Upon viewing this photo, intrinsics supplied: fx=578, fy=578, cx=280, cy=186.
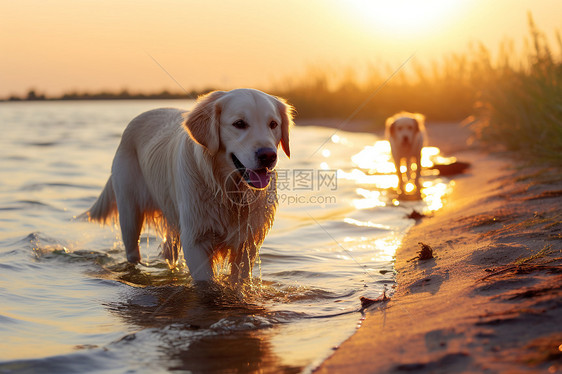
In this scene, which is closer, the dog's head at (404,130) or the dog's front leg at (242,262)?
the dog's front leg at (242,262)

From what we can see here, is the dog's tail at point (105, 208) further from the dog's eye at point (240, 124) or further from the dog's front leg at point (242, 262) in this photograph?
the dog's eye at point (240, 124)

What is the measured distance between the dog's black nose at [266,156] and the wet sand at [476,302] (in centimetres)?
108

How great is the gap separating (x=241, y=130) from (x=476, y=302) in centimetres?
180

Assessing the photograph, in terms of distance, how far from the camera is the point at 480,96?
11.1 metres

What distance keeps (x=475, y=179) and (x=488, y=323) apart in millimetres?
5677

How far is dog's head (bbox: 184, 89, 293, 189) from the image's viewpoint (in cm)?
366

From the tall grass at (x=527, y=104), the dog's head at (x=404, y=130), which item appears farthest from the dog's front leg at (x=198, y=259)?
the dog's head at (x=404, y=130)

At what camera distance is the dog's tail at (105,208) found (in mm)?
5664

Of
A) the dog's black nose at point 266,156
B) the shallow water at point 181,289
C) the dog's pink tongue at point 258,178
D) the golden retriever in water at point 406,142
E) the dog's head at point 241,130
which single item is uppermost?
the golden retriever in water at point 406,142

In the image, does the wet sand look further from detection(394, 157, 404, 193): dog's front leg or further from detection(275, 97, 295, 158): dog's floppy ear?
detection(394, 157, 404, 193): dog's front leg

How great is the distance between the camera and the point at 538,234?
3816mm

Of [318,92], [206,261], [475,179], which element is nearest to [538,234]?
[206,261]

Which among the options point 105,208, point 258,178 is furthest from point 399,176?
point 258,178

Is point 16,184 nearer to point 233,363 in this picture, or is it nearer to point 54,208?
point 54,208
